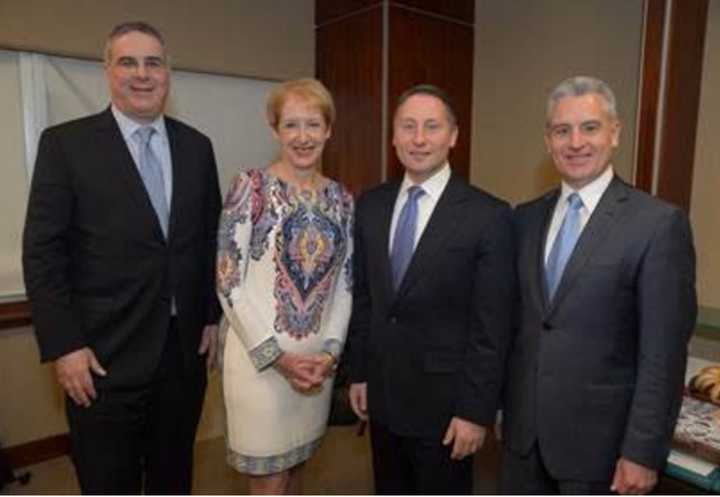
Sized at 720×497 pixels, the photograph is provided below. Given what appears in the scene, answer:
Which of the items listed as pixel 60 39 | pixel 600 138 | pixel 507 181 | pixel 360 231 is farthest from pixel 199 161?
pixel 507 181

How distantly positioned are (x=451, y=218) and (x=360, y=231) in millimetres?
283

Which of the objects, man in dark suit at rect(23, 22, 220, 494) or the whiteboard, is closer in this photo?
man in dark suit at rect(23, 22, 220, 494)

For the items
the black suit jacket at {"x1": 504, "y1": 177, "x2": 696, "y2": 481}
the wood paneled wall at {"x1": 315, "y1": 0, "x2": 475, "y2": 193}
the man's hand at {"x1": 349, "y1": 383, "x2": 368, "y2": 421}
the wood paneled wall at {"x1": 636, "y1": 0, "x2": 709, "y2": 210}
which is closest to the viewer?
the black suit jacket at {"x1": 504, "y1": 177, "x2": 696, "y2": 481}

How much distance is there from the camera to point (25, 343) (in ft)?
8.93

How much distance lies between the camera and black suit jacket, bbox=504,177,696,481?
49.4 inches

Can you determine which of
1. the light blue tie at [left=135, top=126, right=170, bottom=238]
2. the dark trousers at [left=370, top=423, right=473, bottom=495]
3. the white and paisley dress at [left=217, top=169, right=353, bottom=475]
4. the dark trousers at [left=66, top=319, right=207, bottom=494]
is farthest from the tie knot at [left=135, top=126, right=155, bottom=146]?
the dark trousers at [left=370, top=423, right=473, bottom=495]

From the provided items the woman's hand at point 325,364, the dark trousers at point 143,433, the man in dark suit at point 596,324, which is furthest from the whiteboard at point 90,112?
the man in dark suit at point 596,324

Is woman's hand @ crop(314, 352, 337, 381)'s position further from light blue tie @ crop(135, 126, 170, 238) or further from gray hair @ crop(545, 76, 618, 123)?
gray hair @ crop(545, 76, 618, 123)

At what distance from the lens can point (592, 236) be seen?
1.32m

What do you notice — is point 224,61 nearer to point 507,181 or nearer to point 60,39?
point 60,39

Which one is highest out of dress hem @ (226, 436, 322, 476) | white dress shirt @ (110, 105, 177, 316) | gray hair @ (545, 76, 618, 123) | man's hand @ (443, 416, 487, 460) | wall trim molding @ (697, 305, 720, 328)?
gray hair @ (545, 76, 618, 123)

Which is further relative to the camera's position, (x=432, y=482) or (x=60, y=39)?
(x=60, y=39)

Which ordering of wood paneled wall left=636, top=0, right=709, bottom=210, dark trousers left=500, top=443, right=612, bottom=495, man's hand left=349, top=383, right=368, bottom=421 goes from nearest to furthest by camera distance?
dark trousers left=500, top=443, right=612, bottom=495 → man's hand left=349, top=383, right=368, bottom=421 → wood paneled wall left=636, top=0, right=709, bottom=210

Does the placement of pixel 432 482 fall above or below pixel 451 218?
below
